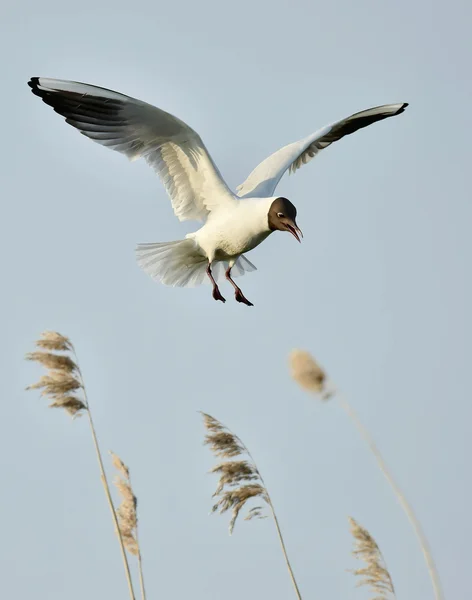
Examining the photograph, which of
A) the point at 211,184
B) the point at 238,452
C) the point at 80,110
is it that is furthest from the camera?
the point at 211,184

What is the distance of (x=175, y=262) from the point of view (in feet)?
25.1

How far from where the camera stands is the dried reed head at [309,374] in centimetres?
384

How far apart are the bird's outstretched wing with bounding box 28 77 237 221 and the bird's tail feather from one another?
0.25 m

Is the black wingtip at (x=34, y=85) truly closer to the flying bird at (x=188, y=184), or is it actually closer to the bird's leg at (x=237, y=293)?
the flying bird at (x=188, y=184)

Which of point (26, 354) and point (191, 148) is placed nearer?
point (26, 354)

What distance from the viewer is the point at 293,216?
6.70 m

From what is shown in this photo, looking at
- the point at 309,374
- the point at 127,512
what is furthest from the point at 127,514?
the point at 309,374

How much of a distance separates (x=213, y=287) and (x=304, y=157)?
235cm

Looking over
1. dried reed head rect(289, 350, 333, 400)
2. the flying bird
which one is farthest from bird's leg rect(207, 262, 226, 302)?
dried reed head rect(289, 350, 333, 400)

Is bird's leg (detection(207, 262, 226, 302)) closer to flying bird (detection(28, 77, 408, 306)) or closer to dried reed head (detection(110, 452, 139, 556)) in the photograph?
flying bird (detection(28, 77, 408, 306))

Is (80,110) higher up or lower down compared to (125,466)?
higher up

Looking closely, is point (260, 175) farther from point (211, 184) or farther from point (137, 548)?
point (137, 548)

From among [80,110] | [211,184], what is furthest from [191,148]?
[80,110]

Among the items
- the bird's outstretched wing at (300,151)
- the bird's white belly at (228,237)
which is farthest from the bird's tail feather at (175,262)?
the bird's outstretched wing at (300,151)
